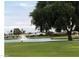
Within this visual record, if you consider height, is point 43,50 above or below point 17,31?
below

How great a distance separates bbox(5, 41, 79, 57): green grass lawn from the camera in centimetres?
891

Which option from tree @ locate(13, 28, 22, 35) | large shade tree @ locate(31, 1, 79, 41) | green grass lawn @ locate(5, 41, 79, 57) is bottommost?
green grass lawn @ locate(5, 41, 79, 57)

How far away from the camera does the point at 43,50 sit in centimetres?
892

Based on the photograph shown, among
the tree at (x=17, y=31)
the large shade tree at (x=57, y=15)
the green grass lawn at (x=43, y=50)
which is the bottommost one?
the green grass lawn at (x=43, y=50)

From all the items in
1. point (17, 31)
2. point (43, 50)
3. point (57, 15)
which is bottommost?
point (43, 50)

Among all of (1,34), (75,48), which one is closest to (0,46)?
(1,34)

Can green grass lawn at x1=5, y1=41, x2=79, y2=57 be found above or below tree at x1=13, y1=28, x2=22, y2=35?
below

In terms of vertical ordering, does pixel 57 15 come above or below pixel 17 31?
above

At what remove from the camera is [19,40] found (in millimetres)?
8969

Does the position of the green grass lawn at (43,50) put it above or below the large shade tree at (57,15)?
below

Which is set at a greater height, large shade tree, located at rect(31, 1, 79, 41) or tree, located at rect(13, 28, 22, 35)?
large shade tree, located at rect(31, 1, 79, 41)

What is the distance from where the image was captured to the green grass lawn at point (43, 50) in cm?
891

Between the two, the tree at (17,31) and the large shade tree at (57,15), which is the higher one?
the large shade tree at (57,15)

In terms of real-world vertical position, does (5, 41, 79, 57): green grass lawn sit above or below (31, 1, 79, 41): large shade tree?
below
